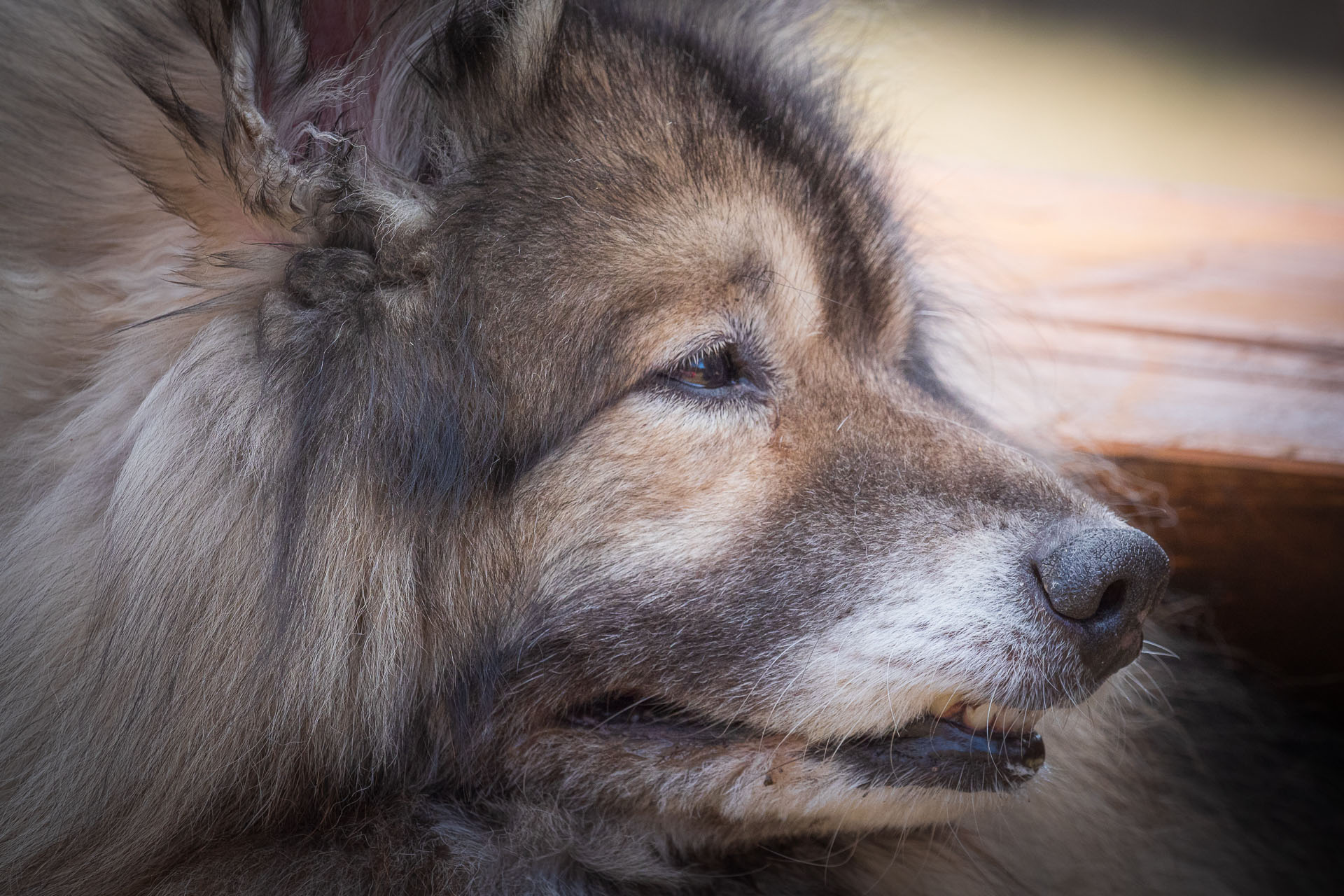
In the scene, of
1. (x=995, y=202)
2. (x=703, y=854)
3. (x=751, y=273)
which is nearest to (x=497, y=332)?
(x=751, y=273)

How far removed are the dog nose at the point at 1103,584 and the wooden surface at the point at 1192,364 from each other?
2.47 ft

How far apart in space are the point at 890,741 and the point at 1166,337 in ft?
4.27

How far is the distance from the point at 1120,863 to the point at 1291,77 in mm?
4642

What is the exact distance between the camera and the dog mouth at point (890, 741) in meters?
1.29

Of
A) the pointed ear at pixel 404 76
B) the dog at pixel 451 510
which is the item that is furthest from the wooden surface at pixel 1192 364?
the pointed ear at pixel 404 76

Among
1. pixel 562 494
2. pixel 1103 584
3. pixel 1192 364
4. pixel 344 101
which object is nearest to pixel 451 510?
pixel 562 494

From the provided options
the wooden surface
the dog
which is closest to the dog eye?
the dog

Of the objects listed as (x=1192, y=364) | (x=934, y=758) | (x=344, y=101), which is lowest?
(x=934, y=758)

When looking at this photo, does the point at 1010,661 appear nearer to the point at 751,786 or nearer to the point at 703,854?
the point at 751,786

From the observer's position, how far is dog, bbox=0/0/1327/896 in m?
1.20

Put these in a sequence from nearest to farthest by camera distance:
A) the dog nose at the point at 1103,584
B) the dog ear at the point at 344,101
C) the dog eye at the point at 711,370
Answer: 1. the dog ear at the point at 344,101
2. the dog nose at the point at 1103,584
3. the dog eye at the point at 711,370

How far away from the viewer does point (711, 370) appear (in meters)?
1.37

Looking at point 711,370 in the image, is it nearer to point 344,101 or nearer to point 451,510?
point 451,510

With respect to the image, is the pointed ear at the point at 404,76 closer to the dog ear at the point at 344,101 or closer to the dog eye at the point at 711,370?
the dog ear at the point at 344,101
